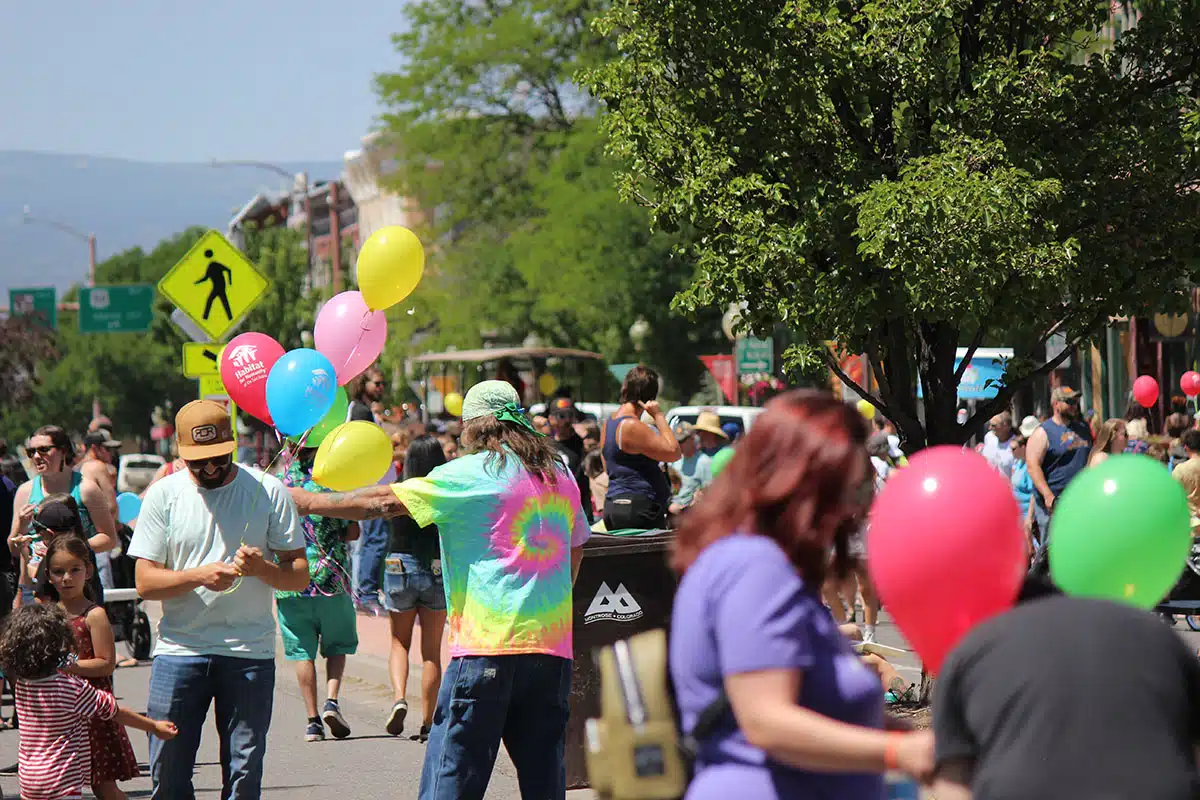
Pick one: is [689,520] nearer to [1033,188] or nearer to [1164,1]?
[1033,188]

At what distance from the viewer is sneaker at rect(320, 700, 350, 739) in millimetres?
10258

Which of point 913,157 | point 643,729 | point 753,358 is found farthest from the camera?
point 753,358

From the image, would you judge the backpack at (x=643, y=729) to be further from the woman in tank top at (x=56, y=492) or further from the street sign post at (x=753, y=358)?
the street sign post at (x=753, y=358)

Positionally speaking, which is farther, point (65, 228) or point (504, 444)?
point (65, 228)

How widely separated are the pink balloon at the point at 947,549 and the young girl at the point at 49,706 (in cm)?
404

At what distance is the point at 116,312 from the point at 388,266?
55.2 meters

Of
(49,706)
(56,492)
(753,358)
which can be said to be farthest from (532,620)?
(753,358)

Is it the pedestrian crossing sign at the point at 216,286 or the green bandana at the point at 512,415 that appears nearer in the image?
the green bandana at the point at 512,415

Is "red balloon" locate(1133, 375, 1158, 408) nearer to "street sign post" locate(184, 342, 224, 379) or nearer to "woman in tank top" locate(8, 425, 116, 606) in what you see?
"street sign post" locate(184, 342, 224, 379)

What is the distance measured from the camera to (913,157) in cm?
927

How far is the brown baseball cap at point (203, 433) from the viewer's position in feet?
20.7

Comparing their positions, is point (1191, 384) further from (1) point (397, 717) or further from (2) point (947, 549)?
(2) point (947, 549)

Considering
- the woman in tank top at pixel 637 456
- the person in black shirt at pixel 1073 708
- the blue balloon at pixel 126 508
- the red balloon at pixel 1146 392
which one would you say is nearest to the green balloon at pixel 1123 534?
the person in black shirt at pixel 1073 708

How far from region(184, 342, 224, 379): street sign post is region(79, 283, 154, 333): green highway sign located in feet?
157
